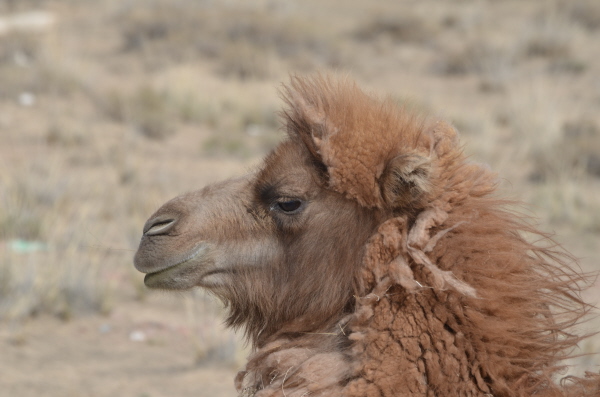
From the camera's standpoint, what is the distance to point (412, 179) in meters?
3.20

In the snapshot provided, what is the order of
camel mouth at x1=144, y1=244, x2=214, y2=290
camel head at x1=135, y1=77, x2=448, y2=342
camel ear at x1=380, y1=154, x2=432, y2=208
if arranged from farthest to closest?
camel mouth at x1=144, y1=244, x2=214, y2=290 → camel head at x1=135, y1=77, x2=448, y2=342 → camel ear at x1=380, y1=154, x2=432, y2=208

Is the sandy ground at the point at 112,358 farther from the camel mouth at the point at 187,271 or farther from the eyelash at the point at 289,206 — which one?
the eyelash at the point at 289,206

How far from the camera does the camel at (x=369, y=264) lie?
3.02 metres

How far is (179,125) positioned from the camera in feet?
52.1

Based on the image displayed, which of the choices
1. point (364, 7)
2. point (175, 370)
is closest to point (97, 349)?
point (175, 370)

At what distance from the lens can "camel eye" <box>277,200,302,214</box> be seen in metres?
3.53

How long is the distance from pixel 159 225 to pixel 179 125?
40.6ft

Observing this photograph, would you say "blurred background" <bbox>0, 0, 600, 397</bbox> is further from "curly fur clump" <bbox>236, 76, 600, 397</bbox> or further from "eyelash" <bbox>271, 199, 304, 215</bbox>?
"eyelash" <bbox>271, 199, 304, 215</bbox>

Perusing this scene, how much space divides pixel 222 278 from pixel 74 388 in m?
3.33

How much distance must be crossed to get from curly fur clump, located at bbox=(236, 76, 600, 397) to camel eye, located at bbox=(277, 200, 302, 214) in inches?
7.5

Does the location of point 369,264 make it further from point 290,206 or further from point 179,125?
point 179,125

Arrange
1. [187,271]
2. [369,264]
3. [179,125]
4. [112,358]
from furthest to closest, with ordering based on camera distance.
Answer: [179,125], [112,358], [187,271], [369,264]

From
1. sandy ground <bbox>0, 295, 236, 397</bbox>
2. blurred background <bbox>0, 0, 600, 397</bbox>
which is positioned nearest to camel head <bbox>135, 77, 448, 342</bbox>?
blurred background <bbox>0, 0, 600, 397</bbox>

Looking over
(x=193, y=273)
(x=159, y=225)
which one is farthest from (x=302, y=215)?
(x=159, y=225)
